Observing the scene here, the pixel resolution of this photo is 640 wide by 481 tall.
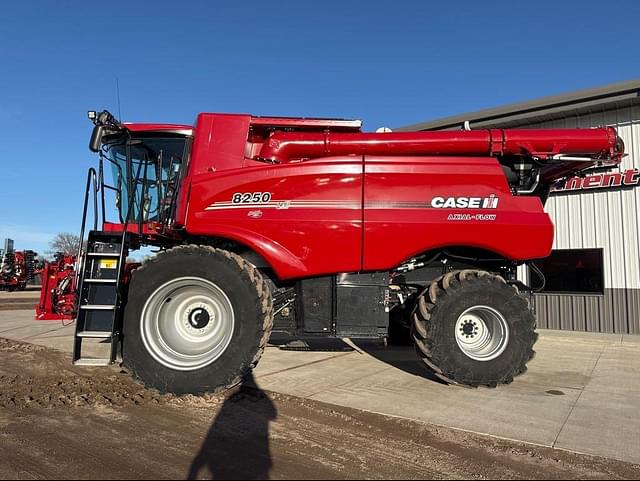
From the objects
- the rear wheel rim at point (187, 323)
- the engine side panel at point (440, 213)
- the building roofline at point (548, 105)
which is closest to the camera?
the rear wheel rim at point (187, 323)

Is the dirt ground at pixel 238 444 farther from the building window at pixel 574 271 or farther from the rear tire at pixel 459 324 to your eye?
the building window at pixel 574 271

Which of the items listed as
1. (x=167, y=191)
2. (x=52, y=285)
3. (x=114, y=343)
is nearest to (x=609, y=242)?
(x=167, y=191)

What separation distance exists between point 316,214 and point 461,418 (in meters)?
2.50

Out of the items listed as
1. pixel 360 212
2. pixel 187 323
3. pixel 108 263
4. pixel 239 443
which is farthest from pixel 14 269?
pixel 239 443

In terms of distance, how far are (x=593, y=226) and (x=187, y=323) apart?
9357mm

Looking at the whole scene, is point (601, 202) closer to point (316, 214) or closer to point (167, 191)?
point (316, 214)

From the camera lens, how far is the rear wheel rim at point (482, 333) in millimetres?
Answer: 5172

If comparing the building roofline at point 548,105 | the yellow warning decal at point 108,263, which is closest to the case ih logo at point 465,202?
the yellow warning decal at point 108,263

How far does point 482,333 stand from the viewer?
17.6 feet

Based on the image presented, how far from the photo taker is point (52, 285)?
793cm

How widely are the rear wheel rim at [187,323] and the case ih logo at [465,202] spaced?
2563mm

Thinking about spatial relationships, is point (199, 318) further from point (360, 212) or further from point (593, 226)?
point (593, 226)

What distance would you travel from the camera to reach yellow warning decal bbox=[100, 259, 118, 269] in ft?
16.5

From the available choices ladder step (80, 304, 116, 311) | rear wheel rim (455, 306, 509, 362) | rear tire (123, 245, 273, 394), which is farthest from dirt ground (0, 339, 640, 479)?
rear wheel rim (455, 306, 509, 362)
